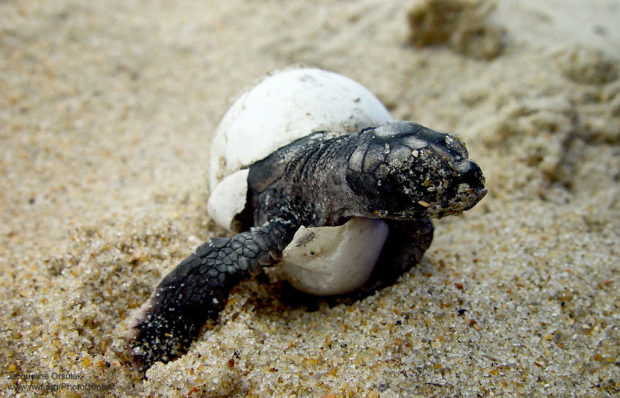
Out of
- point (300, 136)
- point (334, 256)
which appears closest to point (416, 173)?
point (334, 256)

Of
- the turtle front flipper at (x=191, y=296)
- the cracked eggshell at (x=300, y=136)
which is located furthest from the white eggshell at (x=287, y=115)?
the turtle front flipper at (x=191, y=296)

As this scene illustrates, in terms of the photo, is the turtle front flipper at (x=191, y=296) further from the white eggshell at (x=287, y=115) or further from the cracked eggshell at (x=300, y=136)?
the white eggshell at (x=287, y=115)

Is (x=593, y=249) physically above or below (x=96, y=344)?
below

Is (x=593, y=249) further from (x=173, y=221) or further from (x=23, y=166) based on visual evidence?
(x=23, y=166)

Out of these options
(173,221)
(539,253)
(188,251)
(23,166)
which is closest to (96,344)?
(188,251)

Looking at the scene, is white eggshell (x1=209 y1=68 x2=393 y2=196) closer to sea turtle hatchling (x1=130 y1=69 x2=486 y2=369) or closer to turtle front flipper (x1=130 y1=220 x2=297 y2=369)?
sea turtle hatchling (x1=130 y1=69 x2=486 y2=369)

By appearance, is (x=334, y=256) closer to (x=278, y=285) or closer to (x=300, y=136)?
(x=278, y=285)
